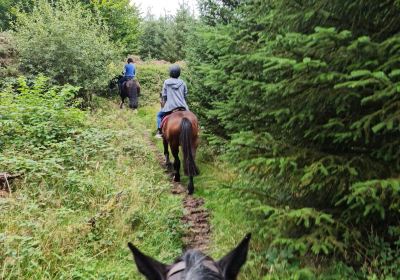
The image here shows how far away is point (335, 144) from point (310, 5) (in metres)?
1.56

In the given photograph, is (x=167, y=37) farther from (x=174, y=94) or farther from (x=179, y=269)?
(x=179, y=269)

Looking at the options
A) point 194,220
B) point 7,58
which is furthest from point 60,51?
point 194,220

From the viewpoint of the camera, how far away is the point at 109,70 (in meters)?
17.0

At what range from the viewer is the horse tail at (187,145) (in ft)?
26.8

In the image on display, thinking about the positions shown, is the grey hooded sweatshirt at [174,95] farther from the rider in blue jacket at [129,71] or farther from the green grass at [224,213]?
the rider in blue jacket at [129,71]

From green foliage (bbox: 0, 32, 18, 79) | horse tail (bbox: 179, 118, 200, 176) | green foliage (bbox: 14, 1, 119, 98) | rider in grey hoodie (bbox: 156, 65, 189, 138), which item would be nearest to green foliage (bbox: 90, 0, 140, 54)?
green foliage (bbox: 0, 32, 18, 79)

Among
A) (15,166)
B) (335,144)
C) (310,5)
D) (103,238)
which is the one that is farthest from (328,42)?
(15,166)

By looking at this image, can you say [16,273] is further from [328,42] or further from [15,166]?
[328,42]

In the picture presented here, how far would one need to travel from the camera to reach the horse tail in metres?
8.16

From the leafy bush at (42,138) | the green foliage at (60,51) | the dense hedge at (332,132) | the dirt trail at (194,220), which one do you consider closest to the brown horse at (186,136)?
the dirt trail at (194,220)

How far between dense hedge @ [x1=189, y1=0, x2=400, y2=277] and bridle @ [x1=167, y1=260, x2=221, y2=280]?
1959mm

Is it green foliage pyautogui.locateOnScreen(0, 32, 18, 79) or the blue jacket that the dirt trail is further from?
the blue jacket

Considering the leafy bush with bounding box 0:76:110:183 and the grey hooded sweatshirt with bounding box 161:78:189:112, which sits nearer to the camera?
the leafy bush with bounding box 0:76:110:183

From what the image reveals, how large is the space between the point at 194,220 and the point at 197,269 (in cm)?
501
